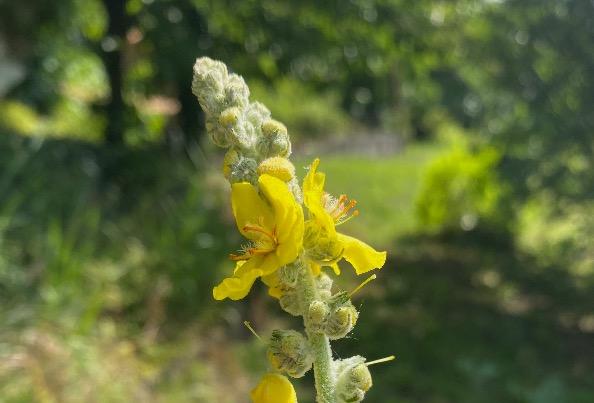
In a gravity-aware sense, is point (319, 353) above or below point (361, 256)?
below

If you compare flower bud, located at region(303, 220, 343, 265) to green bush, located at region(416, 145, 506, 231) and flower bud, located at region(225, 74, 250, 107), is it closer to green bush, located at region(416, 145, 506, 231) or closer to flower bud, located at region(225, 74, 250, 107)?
flower bud, located at region(225, 74, 250, 107)

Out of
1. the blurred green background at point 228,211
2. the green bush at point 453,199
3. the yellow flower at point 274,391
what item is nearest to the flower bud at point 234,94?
the yellow flower at point 274,391

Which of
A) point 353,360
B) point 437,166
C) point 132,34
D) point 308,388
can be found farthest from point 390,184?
point 353,360

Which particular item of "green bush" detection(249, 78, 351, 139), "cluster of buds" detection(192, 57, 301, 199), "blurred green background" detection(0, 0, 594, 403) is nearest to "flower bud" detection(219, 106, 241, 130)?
"cluster of buds" detection(192, 57, 301, 199)

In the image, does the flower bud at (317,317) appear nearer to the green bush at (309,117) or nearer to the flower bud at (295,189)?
the flower bud at (295,189)

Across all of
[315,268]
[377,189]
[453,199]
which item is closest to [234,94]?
[315,268]

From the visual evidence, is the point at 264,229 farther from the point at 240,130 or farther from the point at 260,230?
the point at 240,130

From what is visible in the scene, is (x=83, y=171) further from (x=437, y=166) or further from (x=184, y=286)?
(x=437, y=166)
